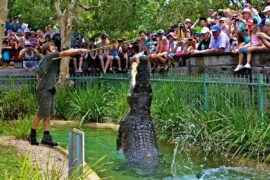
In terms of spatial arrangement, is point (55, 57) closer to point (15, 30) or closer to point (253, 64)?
point (253, 64)

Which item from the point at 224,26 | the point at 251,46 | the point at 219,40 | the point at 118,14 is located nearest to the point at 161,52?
the point at 224,26

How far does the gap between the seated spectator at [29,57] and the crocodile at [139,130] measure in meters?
7.96

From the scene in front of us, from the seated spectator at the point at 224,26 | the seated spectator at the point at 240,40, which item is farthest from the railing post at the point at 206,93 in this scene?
the seated spectator at the point at 224,26

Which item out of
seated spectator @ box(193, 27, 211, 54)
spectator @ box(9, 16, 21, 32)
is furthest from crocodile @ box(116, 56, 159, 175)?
spectator @ box(9, 16, 21, 32)

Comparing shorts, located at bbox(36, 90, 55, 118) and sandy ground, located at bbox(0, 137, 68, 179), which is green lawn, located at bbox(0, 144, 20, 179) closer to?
sandy ground, located at bbox(0, 137, 68, 179)

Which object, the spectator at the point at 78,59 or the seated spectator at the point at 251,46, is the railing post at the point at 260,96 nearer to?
the seated spectator at the point at 251,46

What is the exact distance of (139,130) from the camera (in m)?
8.16

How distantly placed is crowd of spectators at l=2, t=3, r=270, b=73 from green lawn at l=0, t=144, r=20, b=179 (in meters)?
2.41

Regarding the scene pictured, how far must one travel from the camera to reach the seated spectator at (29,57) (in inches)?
633

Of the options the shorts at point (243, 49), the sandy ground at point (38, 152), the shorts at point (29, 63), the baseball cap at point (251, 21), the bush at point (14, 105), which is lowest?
the sandy ground at point (38, 152)

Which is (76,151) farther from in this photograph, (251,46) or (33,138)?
(251,46)

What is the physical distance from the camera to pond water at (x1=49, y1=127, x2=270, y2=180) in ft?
24.4

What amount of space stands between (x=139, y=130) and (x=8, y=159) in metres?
2.17

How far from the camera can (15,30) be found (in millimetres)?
18594
